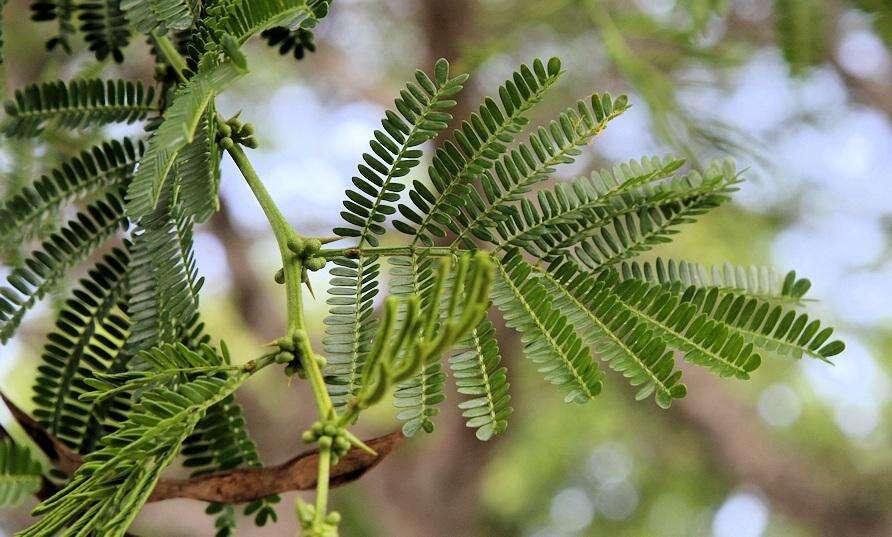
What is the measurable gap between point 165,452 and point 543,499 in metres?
3.58

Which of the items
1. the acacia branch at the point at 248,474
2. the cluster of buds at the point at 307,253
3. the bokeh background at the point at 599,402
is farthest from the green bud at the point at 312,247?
the bokeh background at the point at 599,402

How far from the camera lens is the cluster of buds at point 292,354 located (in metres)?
0.43

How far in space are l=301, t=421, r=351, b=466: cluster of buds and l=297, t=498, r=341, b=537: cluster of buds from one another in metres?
0.04

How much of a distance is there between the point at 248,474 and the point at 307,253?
0.48ft

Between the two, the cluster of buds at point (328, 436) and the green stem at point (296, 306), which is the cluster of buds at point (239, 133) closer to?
the green stem at point (296, 306)

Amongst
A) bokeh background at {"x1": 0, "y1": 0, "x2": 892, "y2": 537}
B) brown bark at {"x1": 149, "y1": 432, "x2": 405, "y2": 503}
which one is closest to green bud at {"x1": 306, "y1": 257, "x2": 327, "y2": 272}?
brown bark at {"x1": 149, "y1": 432, "x2": 405, "y2": 503}

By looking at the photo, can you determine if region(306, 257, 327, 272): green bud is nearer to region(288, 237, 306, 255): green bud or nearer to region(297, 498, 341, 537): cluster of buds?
region(288, 237, 306, 255): green bud

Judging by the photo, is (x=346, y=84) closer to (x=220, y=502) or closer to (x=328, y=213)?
(x=328, y=213)

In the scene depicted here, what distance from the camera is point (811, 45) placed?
3.50 ft

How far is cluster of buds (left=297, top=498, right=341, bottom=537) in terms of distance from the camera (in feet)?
1.12

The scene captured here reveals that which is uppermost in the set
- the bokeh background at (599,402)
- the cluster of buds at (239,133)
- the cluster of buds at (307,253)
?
the cluster of buds at (239,133)

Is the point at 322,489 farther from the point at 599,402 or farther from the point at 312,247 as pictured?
the point at 599,402

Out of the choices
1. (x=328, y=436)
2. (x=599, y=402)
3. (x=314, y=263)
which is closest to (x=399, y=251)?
(x=314, y=263)

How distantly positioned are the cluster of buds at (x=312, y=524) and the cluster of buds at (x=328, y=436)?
0.04m
